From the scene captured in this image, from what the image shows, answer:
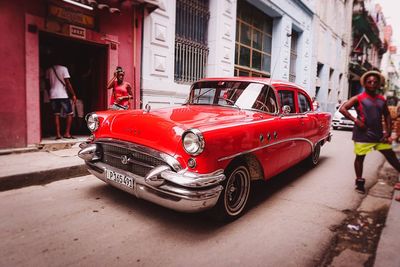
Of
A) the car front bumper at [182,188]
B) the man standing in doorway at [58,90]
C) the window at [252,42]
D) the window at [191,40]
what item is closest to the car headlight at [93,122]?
the car front bumper at [182,188]

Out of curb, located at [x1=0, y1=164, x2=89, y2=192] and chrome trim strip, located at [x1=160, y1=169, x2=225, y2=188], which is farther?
curb, located at [x1=0, y1=164, x2=89, y2=192]

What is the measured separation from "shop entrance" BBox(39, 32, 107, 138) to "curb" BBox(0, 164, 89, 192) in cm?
273

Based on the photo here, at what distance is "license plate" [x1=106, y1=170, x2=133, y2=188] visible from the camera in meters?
2.75

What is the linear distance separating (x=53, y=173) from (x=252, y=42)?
1095 cm

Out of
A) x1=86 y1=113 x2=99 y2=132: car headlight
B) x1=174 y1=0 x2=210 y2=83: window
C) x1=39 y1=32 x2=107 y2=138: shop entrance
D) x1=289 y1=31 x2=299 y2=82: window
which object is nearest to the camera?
x1=86 y1=113 x2=99 y2=132: car headlight

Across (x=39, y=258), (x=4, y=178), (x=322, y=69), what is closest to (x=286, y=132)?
(x=39, y=258)

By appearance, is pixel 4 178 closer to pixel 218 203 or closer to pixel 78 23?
pixel 218 203

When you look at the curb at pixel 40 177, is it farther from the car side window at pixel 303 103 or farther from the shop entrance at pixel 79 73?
the car side window at pixel 303 103

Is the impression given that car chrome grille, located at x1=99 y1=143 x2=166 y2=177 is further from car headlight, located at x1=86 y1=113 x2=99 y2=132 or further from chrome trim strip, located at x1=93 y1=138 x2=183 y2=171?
car headlight, located at x1=86 y1=113 x2=99 y2=132

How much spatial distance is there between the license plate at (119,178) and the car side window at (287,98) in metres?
2.41

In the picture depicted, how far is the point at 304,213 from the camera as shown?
3.27 m

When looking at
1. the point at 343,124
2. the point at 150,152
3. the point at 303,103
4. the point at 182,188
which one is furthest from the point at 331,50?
the point at 182,188

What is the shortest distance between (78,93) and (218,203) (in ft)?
20.3

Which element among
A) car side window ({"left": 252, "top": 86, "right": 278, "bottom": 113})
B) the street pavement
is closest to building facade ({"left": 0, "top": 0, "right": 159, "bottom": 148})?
the street pavement
